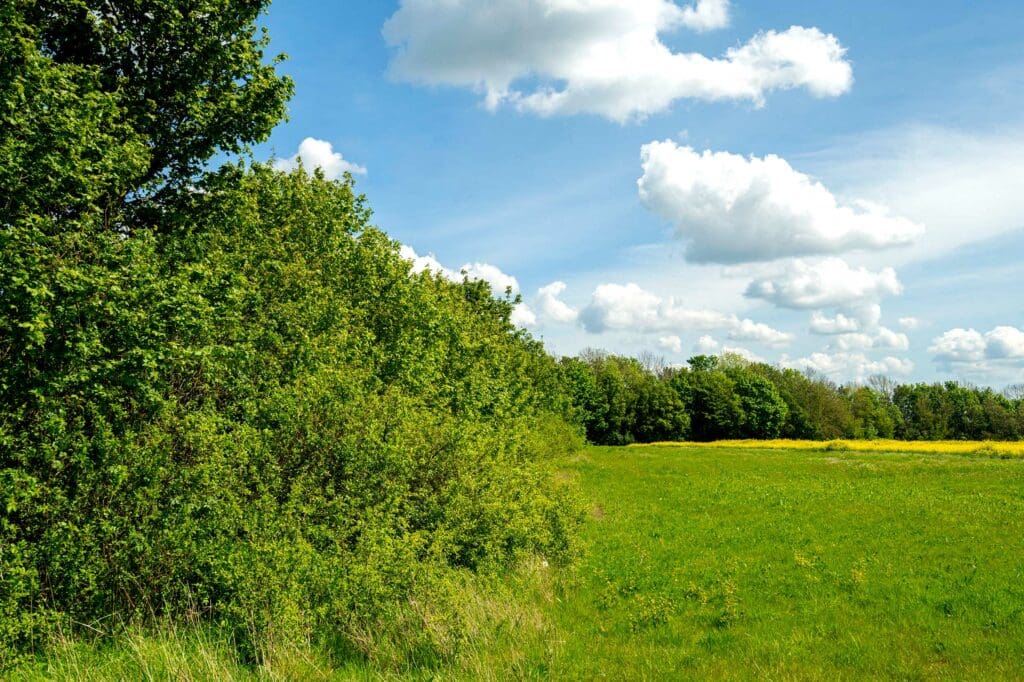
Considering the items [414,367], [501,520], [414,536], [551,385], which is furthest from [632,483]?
[414,536]

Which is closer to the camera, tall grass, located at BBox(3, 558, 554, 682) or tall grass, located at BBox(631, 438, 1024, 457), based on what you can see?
tall grass, located at BBox(3, 558, 554, 682)

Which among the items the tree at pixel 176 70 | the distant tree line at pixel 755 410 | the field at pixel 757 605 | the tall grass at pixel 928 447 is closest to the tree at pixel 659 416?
the distant tree line at pixel 755 410

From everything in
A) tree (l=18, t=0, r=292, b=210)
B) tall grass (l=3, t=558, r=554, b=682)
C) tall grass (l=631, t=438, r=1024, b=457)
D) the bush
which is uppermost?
tree (l=18, t=0, r=292, b=210)


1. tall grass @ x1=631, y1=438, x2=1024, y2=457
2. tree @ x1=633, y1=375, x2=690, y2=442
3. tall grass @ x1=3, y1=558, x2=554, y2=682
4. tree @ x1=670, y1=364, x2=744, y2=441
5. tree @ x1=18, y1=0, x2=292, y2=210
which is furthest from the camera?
tree @ x1=670, y1=364, x2=744, y2=441

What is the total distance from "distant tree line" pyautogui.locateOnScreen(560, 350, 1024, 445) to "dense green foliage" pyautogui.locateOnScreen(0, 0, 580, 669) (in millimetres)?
82783

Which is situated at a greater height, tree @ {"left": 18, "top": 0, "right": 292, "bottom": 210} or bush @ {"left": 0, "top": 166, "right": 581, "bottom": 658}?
tree @ {"left": 18, "top": 0, "right": 292, "bottom": 210}

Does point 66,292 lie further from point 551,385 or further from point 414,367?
point 551,385

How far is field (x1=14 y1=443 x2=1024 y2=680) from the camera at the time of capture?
10938mm

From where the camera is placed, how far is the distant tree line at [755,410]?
353 feet

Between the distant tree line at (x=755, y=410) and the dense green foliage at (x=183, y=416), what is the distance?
8278cm

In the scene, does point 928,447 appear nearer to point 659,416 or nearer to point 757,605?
point 659,416

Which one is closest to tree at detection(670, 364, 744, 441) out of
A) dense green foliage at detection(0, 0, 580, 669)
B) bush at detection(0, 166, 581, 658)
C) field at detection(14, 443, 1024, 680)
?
field at detection(14, 443, 1024, 680)

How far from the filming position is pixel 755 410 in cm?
10762

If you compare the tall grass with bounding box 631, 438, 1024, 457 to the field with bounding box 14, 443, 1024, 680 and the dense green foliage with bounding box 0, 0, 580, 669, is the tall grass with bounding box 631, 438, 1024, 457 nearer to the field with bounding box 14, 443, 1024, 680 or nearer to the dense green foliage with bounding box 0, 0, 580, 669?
the field with bounding box 14, 443, 1024, 680
